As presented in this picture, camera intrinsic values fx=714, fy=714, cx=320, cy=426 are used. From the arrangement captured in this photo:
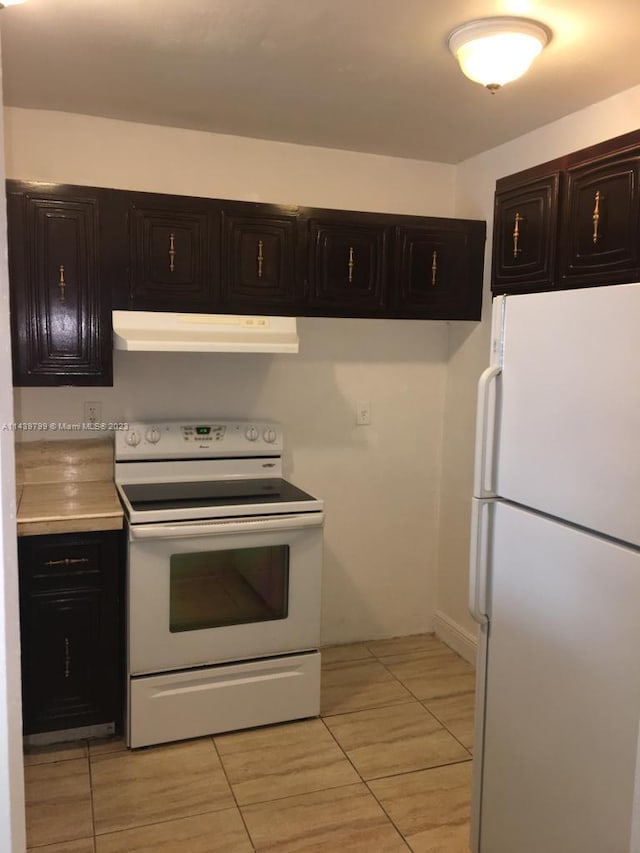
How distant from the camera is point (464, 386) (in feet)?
11.7

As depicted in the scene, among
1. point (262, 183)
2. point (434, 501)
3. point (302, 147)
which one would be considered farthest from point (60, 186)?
point (434, 501)

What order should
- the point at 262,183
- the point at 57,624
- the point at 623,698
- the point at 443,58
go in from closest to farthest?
A: the point at 623,698 → the point at 443,58 → the point at 57,624 → the point at 262,183

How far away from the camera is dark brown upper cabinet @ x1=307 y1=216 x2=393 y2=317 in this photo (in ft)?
10.1

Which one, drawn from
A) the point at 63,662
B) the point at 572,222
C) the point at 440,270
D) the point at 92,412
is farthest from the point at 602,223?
the point at 63,662

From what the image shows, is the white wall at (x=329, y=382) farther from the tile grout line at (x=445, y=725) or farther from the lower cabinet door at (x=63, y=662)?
the lower cabinet door at (x=63, y=662)

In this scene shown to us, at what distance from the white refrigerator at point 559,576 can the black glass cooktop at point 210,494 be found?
3.68 ft

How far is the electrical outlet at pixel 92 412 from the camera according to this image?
10.2 feet

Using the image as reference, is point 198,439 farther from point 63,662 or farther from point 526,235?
point 526,235

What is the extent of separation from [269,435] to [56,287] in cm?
113

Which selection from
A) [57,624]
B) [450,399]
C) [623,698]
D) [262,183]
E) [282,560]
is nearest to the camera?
[623,698]

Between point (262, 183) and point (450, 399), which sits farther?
point (450, 399)

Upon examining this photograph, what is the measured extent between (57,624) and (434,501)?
1.99 m

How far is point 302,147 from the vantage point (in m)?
3.31

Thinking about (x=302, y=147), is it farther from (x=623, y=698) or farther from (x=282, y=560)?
(x=623, y=698)
